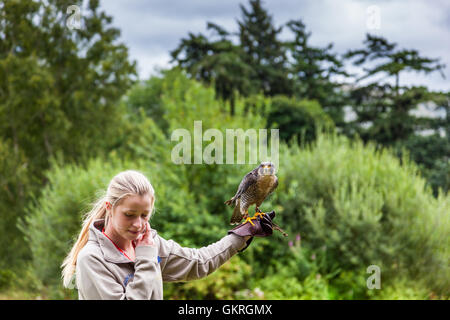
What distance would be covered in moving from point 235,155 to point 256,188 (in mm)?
5201

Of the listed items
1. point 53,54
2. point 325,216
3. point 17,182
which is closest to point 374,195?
point 325,216

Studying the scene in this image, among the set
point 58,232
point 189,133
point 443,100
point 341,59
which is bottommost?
point 58,232

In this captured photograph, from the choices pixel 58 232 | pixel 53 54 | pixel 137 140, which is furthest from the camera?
pixel 137 140

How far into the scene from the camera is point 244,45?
→ 75.2 ft

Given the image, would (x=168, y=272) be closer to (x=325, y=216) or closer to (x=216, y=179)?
(x=216, y=179)

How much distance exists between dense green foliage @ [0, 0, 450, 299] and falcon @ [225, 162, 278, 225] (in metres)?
0.86

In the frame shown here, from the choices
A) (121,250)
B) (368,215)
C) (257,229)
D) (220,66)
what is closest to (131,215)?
(121,250)

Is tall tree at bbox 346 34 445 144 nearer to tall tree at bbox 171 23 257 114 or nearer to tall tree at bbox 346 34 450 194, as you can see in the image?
tall tree at bbox 346 34 450 194

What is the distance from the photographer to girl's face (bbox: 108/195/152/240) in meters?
1.79

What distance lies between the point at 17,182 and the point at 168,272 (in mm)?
14306

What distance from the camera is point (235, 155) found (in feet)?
24.9

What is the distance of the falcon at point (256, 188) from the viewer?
7.83 feet

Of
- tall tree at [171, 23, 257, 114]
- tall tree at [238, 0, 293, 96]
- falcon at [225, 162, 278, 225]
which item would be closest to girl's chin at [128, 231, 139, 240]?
falcon at [225, 162, 278, 225]

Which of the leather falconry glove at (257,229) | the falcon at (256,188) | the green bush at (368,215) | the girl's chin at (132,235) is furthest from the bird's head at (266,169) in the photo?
the green bush at (368,215)
